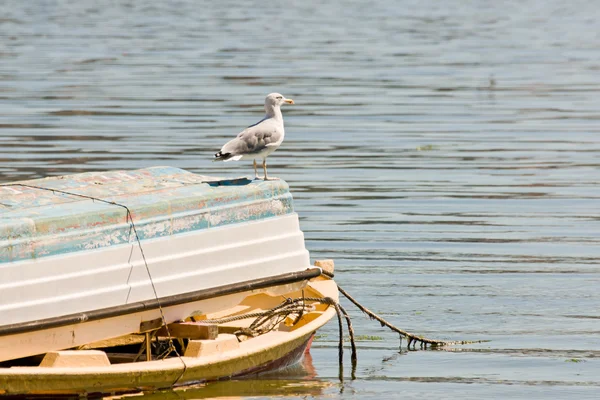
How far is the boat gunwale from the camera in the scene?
10461 mm

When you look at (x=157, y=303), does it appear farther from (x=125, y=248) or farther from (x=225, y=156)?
(x=225, y=156)

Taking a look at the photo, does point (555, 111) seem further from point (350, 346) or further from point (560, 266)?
point (350, 346)

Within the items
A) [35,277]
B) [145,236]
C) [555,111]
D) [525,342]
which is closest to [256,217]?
[145,236]

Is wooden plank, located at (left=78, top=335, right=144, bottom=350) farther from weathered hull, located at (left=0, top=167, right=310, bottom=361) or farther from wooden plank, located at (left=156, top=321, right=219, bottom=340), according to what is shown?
weathered hull, located at (left=0, top=167, right=310, bottom=361)

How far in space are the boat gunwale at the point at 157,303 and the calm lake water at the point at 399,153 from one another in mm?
735

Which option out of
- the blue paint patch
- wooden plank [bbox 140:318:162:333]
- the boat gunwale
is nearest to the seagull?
the blue paint patch

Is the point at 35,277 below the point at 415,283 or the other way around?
the other way around

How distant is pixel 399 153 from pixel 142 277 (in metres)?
16.2

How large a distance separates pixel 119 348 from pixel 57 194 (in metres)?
1.42

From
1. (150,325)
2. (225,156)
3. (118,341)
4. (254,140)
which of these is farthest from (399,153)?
(150,325)

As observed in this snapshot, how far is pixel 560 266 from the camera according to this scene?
1762cm

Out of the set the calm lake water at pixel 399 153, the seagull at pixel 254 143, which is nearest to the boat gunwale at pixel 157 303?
the calm lake water at pixel 399 153

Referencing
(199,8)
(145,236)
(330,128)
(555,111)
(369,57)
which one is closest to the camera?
(145,236)

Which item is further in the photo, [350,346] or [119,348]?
[350,346]
